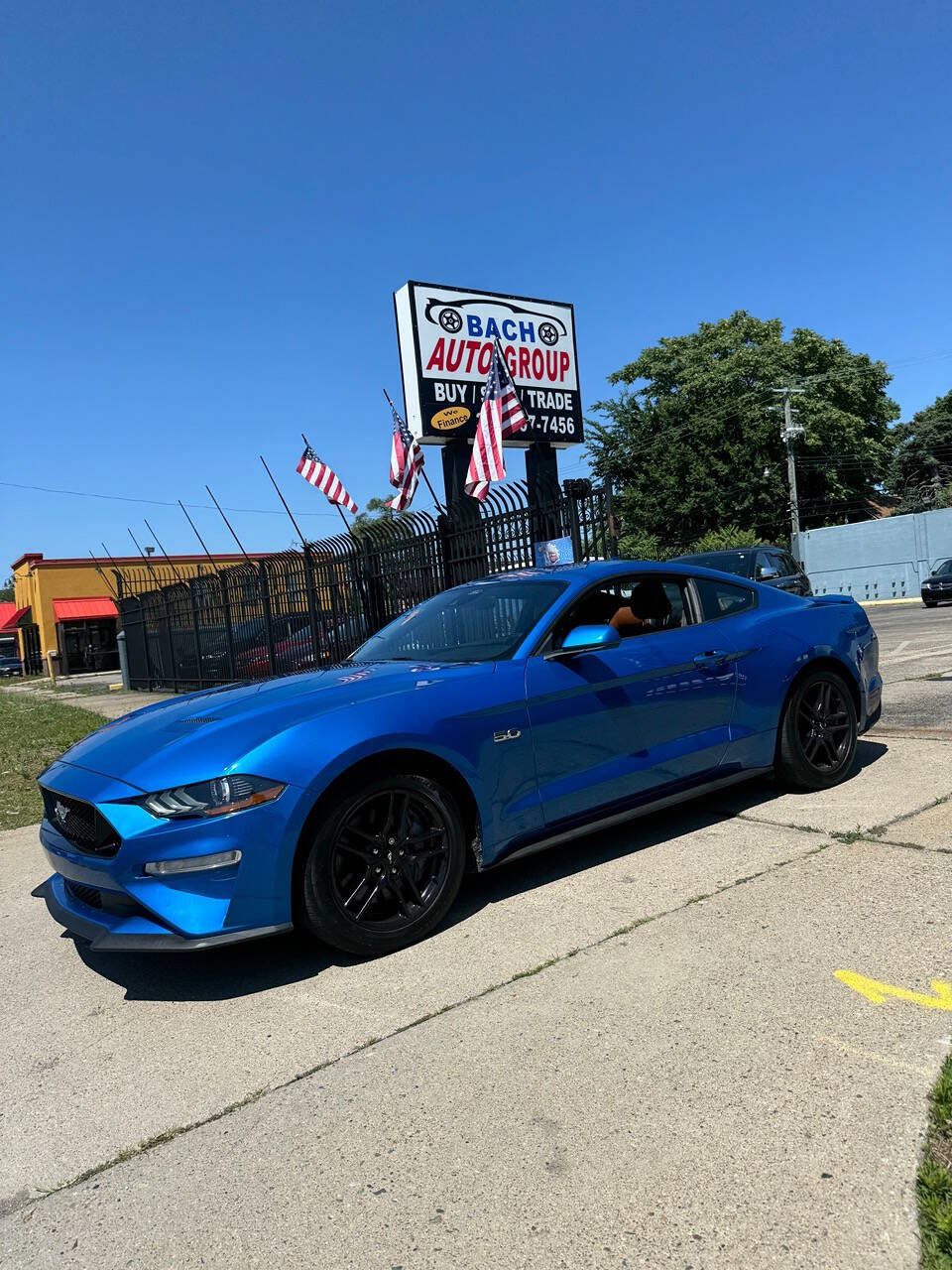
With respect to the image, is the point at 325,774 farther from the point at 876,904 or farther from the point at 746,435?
the point at 746,435

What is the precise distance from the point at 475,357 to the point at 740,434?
32813mm

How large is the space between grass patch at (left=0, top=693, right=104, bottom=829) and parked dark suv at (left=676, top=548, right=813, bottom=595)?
8.54 meters

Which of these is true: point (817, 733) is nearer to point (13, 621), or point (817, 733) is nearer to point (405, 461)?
point (405, 461)

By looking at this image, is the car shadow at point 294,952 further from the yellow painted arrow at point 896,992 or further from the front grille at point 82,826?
the yellow painted arrow at point 896,992

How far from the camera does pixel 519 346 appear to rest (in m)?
13.5

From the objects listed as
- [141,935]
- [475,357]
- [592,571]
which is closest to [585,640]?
[592,571]

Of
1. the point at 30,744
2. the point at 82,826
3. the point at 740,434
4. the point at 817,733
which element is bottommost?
the point at 30,744

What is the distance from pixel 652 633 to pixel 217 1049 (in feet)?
8.90

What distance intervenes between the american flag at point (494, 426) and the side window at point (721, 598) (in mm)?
6586

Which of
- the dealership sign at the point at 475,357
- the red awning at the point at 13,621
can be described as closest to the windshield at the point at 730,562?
the dealership sign at the point at 475,357

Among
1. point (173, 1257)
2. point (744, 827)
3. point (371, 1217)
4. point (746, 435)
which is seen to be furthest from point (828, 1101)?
point (746, 435)

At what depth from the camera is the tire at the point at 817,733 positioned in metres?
4.89

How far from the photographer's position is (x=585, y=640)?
3.90 meters

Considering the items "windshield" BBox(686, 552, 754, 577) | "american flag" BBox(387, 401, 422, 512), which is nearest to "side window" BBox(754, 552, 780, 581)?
"windshield" BBox(686, 552, 754, 577)
